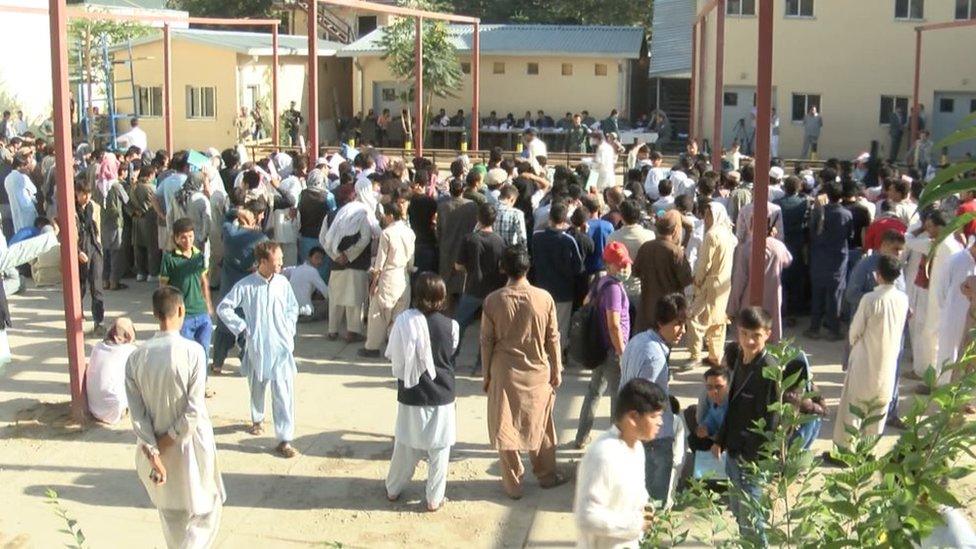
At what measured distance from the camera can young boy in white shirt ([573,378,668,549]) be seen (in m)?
4.79

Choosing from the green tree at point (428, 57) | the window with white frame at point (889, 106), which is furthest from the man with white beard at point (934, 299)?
the green tree at point (428, 57)

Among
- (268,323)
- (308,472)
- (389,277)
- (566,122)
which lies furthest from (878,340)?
(566,122)

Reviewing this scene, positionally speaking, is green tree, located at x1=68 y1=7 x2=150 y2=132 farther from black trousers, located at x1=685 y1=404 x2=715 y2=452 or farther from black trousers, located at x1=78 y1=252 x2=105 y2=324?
black trousers, located at x1=685 y1=404 x2=715 y2=452

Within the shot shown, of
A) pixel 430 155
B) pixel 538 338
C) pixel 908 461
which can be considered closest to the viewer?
pixel 908 461

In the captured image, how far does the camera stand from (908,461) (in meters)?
2.59

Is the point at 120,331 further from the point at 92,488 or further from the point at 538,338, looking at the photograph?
the point at 538,338

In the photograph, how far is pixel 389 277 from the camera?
1060 centimetres

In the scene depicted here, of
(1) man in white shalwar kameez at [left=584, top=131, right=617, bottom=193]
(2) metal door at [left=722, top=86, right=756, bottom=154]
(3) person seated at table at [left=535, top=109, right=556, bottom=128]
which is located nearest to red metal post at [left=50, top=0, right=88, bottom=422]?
(1) man in white shalwar kameez at [left=584, top=131, right=617, bottom=193]

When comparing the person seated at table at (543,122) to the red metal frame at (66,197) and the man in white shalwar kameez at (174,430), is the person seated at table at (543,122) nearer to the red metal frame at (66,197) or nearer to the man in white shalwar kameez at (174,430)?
the red metal frame at (66,197)

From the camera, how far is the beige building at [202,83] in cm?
3083

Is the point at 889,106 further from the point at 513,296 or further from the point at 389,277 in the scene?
the point at 513,296

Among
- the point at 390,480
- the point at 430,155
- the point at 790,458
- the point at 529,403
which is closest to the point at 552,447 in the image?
the point at 529,403

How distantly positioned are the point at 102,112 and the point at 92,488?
1011 inches

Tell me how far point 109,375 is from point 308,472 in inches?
73.2
